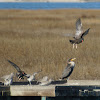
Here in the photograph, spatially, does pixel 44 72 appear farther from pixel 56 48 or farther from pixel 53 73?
pixel 56 48

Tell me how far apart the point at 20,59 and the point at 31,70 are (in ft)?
6.81

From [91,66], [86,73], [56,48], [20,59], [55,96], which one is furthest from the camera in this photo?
[56,48]

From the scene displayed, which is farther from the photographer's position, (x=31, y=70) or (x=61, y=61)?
(x=61, y=61)

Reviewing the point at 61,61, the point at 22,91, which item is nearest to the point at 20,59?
the point at 61,61

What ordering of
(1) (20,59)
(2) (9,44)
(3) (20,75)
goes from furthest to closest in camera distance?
(2) (9,44), (1) (20,59), (3) (20,75)

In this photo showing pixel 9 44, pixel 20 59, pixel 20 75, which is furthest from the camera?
pixel 9 44

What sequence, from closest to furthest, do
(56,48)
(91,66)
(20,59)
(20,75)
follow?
(20,75) → (91,66) → (20,59) → (56,48)

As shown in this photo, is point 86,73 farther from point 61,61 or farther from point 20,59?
point 20,59

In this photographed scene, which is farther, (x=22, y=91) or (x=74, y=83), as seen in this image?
(x=74, y=83)

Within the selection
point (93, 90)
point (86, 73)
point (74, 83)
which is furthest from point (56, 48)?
point (93, 90)

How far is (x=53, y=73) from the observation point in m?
11.9

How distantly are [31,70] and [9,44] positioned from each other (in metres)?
5.24

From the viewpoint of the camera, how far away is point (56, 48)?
16.1 metres

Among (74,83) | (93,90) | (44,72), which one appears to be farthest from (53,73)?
(93,90)
